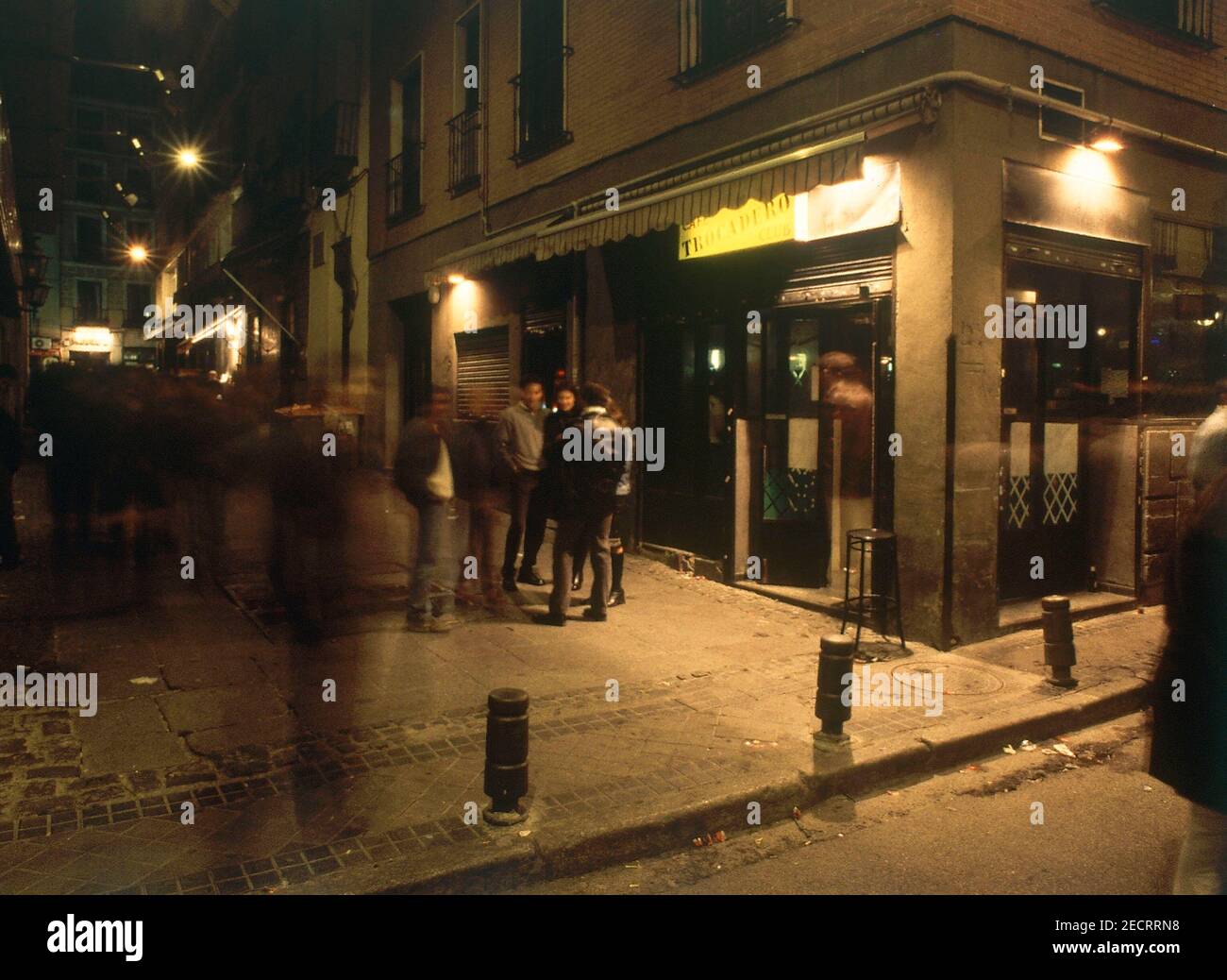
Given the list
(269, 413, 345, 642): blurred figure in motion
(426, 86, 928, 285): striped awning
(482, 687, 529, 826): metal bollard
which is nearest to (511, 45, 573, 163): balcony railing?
(426, 86, 928, 285): striped awning

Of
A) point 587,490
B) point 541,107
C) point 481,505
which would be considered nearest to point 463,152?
point 541,107

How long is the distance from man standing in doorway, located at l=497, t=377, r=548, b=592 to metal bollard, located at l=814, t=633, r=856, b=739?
431 centimetres

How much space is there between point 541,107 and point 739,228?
5340 millimetres

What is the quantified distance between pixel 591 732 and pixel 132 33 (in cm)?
3491

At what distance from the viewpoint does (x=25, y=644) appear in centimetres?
685

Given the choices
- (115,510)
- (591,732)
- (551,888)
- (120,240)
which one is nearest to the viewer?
(551,888)

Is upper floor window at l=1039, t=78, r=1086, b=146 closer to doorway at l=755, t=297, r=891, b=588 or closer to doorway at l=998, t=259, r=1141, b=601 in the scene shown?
doorway at l=998, t=259, r=1141, b=601

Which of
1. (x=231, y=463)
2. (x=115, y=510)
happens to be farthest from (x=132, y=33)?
(x=231, y=463)

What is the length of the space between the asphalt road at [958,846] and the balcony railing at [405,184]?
13967 mm

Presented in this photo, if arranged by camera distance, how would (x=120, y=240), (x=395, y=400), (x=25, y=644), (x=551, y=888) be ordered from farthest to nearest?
(x=120, y=240)
(x=395, y=400)
(x=25, y=644)
(x=551, y=888)

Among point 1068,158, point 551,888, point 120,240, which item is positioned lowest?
point 551,888

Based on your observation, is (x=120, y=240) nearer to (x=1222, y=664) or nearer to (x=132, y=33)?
(x=132, y=33)

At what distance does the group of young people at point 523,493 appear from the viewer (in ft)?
24.2
